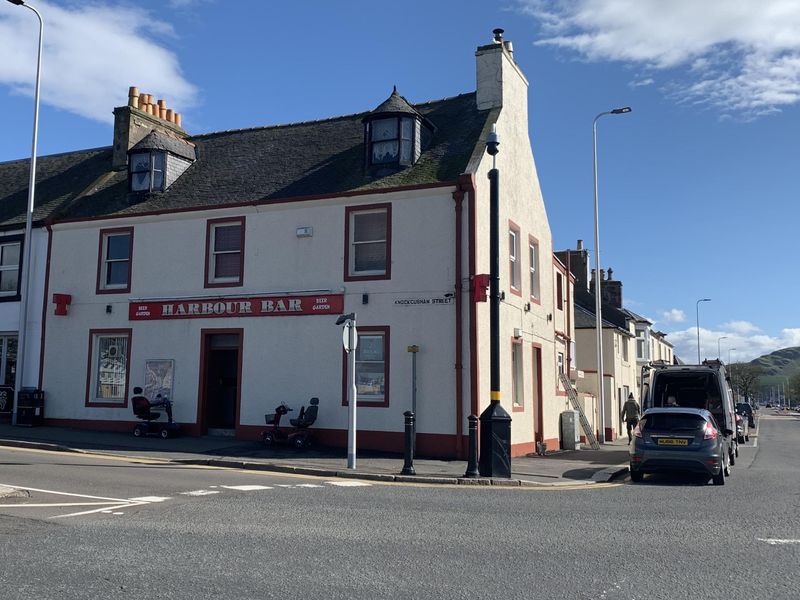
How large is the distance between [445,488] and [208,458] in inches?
216

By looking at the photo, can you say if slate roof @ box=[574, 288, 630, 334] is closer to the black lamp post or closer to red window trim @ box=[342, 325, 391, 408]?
red window trim @ box=[342, 325, 391, 408]

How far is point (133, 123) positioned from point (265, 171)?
5938mm

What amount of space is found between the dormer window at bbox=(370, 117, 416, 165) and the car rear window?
902cm

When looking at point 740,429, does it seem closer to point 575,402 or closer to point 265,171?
point 575,402

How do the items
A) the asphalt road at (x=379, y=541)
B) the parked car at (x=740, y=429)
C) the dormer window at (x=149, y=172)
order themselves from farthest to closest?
the parked car at (x=740, y=429) → the dormer window at (x=149, y=172) → the asphalt road at (x=379, y=541)

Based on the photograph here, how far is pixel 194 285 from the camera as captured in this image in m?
20.2

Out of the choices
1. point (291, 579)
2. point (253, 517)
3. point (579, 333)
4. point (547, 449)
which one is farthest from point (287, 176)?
point (579, 333)

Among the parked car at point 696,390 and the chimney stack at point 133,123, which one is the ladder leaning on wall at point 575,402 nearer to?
the parked car at point 696,390

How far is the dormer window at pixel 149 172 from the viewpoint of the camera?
21969mm

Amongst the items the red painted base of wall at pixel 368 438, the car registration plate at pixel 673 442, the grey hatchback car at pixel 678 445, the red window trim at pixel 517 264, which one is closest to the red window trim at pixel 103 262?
the red painted base of wall at pixel 368 438

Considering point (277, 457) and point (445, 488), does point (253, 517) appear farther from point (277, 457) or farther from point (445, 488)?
point (277, 457)

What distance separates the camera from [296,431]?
17672mm

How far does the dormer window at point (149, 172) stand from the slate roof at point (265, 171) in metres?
0.29

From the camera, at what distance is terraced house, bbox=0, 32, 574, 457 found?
17781mm
